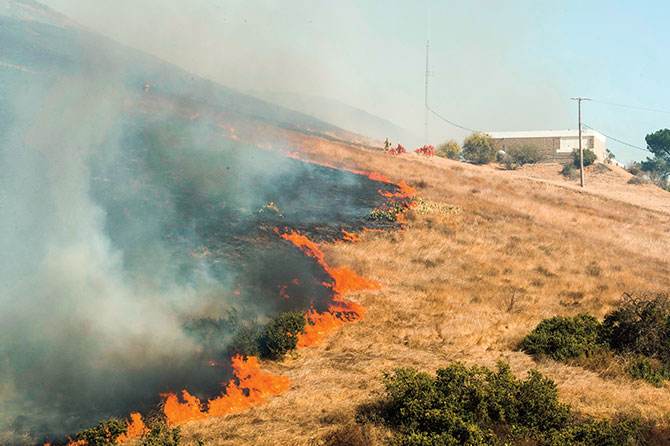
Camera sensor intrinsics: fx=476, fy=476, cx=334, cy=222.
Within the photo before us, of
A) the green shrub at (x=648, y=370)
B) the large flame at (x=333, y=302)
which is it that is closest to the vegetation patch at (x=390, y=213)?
the large flame at (x=333, y=302)

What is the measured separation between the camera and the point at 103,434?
835 centimetres

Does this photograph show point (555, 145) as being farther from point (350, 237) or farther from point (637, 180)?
point (350, 237)

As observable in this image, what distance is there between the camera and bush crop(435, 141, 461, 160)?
78500mm

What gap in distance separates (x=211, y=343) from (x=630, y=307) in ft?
38.6

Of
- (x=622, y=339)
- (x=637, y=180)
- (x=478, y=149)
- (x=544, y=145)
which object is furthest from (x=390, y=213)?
(x=544, y=145)

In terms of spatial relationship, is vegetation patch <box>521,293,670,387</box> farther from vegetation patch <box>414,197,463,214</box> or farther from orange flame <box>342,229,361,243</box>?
vegetation patch <box>414,197,463,214</box>

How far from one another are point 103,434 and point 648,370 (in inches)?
483

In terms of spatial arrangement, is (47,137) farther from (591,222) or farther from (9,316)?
(591,222)

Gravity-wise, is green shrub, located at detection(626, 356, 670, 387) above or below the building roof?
below

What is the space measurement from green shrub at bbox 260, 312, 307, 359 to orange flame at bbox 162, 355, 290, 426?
69 centimetres

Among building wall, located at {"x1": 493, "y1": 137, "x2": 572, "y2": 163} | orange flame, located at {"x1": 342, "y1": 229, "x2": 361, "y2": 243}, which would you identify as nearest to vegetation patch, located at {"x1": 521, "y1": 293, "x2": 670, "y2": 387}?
orange flame, located at {"x1": 342, "y1": 229, "x2": 361, "y2": 243}

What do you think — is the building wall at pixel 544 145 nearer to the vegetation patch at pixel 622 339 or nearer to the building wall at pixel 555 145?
the building wall at pixel 555 145

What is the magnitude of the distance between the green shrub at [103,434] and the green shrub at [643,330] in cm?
1235

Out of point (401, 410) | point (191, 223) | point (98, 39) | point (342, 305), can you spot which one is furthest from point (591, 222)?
point (98, 39)
